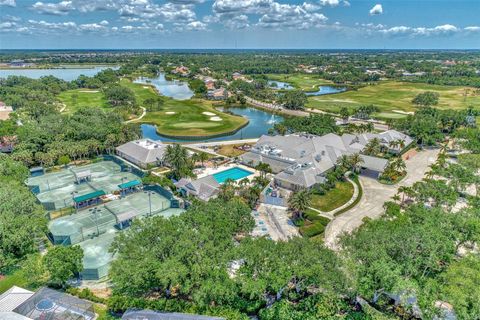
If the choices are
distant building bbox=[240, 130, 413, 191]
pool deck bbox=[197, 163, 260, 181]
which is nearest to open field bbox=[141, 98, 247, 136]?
pool deck bbox=[197, 163, 260, 181]

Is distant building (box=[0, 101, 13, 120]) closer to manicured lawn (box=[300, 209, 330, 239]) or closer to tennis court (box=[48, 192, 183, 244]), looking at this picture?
tennis court (box=[48, 192, 183, 244])

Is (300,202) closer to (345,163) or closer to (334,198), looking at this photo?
(334,198)

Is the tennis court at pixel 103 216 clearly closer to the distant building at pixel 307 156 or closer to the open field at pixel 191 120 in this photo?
the distant building at pixel 307 156

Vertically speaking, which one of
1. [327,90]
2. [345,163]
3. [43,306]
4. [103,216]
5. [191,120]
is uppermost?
[327,90]

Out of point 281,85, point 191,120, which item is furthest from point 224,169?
point 281,85

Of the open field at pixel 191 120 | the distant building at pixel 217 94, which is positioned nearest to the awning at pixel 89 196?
the open field at pixel 191 120

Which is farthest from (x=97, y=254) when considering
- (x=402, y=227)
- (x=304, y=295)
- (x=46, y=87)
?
(x=46, y=87)

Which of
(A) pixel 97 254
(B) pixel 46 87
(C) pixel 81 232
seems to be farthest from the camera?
(B) pixel 46 87

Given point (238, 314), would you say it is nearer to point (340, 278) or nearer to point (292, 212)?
point (340, 278)
